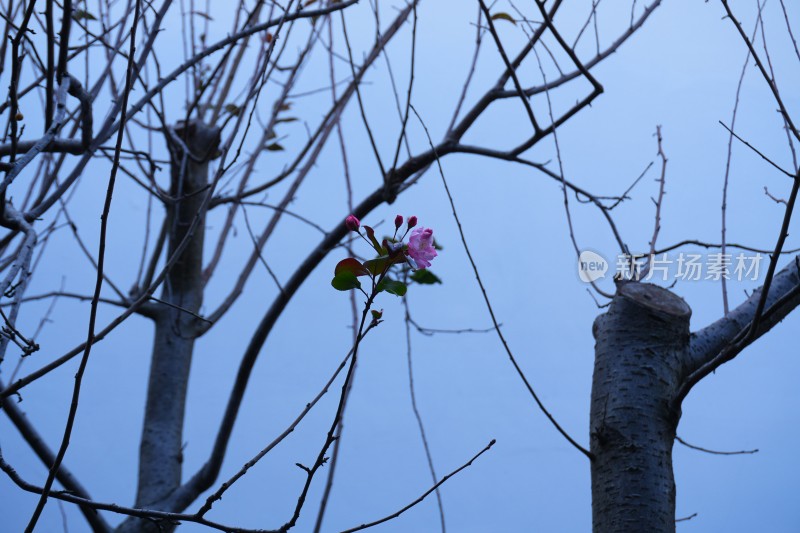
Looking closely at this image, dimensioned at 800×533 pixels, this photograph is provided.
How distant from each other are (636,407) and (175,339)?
2.62 feet

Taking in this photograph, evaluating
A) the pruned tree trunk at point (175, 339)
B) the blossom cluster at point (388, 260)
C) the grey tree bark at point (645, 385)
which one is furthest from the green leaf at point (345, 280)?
the pruned tree trunk at point (175, 339)

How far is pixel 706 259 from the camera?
5.50 ft

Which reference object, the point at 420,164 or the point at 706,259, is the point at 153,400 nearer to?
the point at 420,164

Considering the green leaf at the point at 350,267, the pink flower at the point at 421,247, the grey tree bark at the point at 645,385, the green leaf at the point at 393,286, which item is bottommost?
the green leaf at the point at 393,286

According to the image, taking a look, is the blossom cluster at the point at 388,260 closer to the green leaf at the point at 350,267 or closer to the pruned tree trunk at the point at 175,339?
the green leaf at the point at 350,267

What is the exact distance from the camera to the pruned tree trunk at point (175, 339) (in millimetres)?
1196

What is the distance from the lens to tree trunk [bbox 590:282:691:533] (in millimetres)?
755

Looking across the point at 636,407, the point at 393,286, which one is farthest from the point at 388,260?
the point at 636,407

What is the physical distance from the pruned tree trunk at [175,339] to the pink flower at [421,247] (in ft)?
2.40

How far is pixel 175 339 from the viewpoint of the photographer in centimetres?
127

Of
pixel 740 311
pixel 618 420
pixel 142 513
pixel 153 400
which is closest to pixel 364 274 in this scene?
pixel 142 513

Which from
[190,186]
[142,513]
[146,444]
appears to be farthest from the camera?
[190,186]

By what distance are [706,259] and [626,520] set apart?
108 centimetres

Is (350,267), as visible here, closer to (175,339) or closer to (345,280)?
(345,280)
